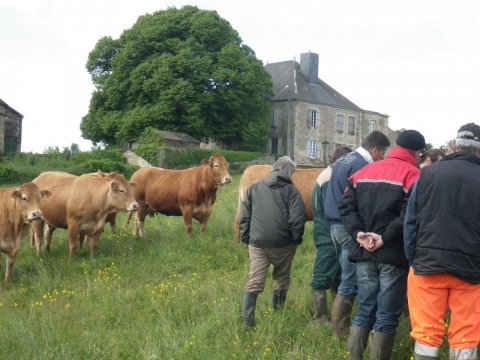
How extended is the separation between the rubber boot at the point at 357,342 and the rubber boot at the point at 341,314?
0.59 meters

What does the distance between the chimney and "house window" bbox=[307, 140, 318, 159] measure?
5.99 m

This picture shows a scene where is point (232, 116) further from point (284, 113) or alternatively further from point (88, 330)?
point (88, 330)

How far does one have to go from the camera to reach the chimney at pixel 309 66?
6028 centimetres

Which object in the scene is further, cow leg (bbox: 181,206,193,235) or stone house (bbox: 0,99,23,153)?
stone house (bbox: 0,99,23,153)

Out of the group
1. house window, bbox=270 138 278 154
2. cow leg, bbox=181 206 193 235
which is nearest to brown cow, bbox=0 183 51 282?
cow leg, bbox=181 206 193 235

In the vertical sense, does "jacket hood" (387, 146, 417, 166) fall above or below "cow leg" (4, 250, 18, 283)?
above

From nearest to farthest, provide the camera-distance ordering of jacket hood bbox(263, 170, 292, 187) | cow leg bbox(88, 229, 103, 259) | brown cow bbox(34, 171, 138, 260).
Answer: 1. jacket hood bbox(263, 170, 292, 187)
2. cow leg bbox(88, 229, 103, 259)
3. brown cow bbox(34, 171, 138, 260)

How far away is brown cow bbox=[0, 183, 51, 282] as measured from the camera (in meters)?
11.5

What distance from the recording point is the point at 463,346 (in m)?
5.10

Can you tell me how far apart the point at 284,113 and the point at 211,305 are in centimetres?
5134

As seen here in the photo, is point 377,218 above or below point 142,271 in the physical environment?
above

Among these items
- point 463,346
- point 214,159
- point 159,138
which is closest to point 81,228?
point 214,159

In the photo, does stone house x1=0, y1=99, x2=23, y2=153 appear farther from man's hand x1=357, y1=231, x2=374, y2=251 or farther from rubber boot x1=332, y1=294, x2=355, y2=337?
man's hand x1=357, y1=231, x2=374, y2=251

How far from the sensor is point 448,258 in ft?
16.8
